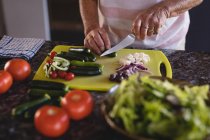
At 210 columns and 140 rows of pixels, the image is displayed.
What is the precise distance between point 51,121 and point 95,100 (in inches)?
9.1

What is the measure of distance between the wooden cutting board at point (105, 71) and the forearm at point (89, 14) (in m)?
0.17

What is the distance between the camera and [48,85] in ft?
3.55

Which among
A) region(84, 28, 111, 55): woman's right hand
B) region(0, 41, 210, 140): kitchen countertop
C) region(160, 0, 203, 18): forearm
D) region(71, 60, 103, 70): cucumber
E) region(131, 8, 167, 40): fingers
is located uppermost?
region(160, 0, 203, 18): forearm

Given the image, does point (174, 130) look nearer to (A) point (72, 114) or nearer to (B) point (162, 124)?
(B) point (162, 124)

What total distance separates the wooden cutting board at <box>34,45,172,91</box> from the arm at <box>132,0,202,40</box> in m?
0.10

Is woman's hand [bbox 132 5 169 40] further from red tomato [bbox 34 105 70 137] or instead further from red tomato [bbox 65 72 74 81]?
red tomato [bbox 34 105 70 137]

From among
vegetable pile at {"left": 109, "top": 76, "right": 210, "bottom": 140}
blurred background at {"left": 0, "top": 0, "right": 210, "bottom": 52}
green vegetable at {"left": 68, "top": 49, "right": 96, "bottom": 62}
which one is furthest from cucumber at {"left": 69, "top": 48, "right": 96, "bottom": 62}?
blurred background at {"left": 0, "top": 0, "right": 210, "bottom": 52}

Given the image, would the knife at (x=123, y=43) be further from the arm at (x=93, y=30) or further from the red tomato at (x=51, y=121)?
the red tomato at (x=51, y=121)

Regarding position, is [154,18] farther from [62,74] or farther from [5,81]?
[5,81]

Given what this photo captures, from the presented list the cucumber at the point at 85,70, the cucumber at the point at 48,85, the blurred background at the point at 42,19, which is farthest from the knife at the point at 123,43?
the blurred background at the point at 42,19

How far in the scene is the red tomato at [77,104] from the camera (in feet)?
3.03

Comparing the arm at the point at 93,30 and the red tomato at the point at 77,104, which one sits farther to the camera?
the arm at the point at 93,30

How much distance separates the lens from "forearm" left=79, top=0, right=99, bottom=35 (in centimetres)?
155

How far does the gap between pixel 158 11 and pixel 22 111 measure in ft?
2.10
